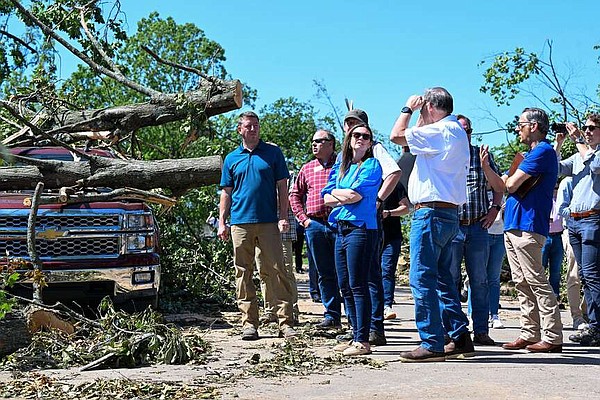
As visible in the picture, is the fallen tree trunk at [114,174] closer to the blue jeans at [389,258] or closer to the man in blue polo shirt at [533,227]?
the blue jeans at [389,258]

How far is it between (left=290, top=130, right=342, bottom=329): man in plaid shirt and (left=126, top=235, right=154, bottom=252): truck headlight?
1.62m

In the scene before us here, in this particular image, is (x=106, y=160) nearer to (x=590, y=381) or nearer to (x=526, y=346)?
(x=526, y=346)

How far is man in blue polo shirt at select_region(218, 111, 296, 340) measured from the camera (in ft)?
28.1

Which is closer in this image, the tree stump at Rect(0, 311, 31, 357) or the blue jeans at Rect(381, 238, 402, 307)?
the tree stump at Rect(0, 311, 31, 357)

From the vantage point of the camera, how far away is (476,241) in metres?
7.70

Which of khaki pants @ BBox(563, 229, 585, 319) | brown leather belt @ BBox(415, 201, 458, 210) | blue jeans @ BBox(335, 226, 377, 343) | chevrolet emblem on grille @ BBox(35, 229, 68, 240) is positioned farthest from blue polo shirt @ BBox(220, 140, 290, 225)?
khaki pants @ BBox(563, 229, 585, 319)

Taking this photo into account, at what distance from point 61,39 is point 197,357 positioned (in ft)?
20.1

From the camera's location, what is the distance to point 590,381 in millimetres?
5844

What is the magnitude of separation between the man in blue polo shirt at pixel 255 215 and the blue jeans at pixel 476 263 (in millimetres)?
1798

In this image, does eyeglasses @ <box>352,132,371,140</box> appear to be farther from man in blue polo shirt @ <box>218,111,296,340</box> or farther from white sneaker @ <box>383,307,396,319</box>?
white sneaker @ <box>383,307,396,319</box>

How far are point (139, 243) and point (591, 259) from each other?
4.53 metres

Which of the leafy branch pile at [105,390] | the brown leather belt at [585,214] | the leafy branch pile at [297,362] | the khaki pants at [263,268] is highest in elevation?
the brown leather belt at [585,214]

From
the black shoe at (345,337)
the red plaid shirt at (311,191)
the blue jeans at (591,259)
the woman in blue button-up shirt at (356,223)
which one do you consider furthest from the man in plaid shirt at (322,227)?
the blue jeans at (591,259)

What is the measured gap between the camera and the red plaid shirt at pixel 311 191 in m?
8.93
